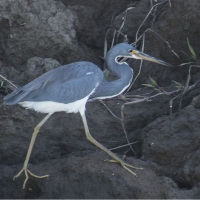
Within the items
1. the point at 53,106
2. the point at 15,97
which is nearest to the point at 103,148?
the point at 53,106

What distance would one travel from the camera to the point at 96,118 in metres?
5.80

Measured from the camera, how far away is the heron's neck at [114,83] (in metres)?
5.45

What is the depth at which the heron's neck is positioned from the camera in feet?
17.9

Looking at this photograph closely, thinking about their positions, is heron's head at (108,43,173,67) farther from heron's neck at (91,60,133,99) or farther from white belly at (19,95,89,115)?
white belly at (19,95,89,115)

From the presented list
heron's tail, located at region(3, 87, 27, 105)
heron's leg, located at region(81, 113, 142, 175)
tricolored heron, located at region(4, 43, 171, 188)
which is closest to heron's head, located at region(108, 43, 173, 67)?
tricolored heron, located at region(4, 43, 171, 188)

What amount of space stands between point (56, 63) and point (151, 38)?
2.63 feet

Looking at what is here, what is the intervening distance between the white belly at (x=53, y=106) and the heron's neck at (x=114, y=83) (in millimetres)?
160

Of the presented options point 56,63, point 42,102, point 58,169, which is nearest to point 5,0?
point 56,63

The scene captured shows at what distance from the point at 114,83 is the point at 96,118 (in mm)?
440

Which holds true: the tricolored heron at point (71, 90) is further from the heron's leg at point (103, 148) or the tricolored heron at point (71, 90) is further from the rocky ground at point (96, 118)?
the rocky ground at point (96, 118)

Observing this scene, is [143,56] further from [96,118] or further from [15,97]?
[15,97]

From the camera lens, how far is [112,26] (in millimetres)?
6297

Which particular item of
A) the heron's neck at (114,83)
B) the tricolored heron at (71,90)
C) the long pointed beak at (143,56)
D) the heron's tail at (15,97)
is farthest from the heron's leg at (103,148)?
the long pointed beak at (143,56)

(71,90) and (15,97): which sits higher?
(15,97)
